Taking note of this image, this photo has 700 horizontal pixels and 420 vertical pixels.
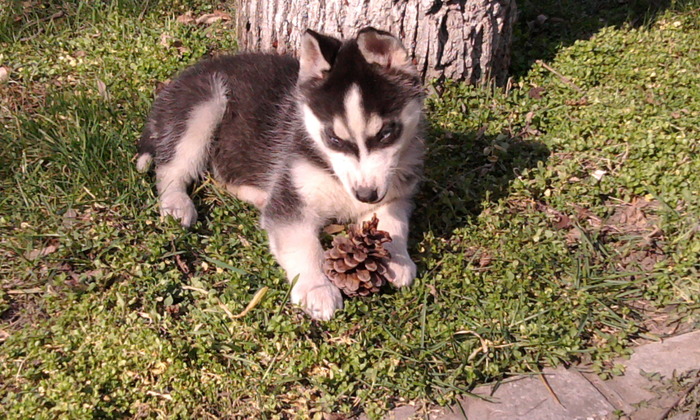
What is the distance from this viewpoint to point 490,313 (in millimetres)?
3537

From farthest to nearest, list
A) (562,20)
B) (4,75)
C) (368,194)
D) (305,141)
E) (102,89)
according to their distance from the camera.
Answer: (562,20) → (4,75) → (102,89) → (305,141) → (368,194)

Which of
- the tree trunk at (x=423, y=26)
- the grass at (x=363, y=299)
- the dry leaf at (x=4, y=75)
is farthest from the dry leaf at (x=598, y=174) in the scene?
the dry leaf at (x=4, y=75)

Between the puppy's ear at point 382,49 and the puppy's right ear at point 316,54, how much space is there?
0.16 metres

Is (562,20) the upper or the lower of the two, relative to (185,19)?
upper

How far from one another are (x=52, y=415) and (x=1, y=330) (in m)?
0.67

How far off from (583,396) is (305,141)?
1993 millimetres

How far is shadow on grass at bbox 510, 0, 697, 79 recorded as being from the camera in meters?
5.49

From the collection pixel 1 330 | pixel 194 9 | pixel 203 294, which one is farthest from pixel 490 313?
pixel 194 9

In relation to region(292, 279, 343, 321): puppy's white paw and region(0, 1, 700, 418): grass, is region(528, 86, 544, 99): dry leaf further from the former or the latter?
region(292, 279, 343, 321): puppy's white paw

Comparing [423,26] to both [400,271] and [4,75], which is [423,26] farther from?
[4,75]

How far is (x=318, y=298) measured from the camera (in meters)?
3.44

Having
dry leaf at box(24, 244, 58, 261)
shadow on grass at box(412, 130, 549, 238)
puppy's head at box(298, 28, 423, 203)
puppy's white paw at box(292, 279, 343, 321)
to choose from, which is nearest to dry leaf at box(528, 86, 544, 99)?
shadow on grass at box(412, 130, 549, 238)

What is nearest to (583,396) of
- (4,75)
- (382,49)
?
A: (382,49)

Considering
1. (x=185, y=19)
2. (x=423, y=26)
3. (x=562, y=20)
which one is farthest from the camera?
(x=562, y=20)
